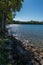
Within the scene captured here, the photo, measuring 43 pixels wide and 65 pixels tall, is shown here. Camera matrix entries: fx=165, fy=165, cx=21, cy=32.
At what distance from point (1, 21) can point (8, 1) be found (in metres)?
5.67

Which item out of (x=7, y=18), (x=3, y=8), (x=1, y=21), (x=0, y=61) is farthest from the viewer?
(x=7, y=18)

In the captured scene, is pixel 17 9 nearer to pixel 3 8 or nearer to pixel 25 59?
pixel 3 8

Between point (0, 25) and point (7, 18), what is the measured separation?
4028 millimetres

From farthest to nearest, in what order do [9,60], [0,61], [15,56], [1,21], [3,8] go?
1. [1,21]
2. [3,8]
3. [15,56]
4. [9,60]
5. [0,61]

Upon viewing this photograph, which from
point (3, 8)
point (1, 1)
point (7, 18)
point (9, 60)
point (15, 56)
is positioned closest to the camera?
point (9, 60)

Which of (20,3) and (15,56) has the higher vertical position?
(20,3)

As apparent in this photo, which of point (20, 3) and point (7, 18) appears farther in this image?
point (7, 18)

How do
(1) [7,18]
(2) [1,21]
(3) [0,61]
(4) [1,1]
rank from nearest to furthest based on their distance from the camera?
(3) [0,61] < (4) [1,1] < (2) [1,21] < (1) [7,18]

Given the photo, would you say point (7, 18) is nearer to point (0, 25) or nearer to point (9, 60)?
point (0, 25)

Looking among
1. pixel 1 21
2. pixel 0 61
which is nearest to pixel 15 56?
pixel 0 61

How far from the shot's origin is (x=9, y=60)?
948 cm

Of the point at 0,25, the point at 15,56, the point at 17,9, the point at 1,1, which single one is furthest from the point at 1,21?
the point at 15,56

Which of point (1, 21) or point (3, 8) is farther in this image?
point (1, 21)

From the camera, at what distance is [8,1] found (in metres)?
25.0
